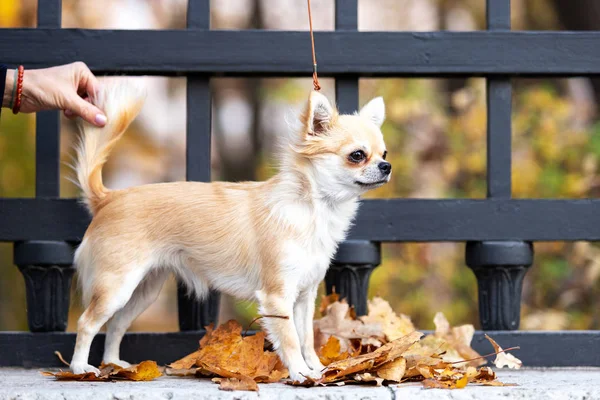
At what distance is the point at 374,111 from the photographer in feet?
9.09

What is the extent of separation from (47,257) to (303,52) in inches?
53.5

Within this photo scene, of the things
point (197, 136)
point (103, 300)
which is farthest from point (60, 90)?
point (103, 300)

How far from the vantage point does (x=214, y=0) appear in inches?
331

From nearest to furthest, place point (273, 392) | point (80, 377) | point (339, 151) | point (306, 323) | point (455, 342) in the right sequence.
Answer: point (273, 392) < point (80, 377) < point (339, 151) < point (306, 323) < point (455, 342)

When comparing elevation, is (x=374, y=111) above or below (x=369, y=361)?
above

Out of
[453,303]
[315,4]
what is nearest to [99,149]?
[453,303]

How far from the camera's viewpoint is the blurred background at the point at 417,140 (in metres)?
6.62

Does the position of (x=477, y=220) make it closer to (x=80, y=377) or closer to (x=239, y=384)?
(x=239, y=384)

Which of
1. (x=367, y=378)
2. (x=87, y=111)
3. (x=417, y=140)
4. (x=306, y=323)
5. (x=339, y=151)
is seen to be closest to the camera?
(x=367, y=378)

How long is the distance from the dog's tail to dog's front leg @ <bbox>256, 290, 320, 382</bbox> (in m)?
0.83

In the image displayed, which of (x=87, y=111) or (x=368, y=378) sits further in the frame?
(x=87, y=111)

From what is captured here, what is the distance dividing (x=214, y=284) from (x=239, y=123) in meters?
6.00

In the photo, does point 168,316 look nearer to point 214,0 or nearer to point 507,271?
point 214,0

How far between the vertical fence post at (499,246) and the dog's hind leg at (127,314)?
1333 mm
